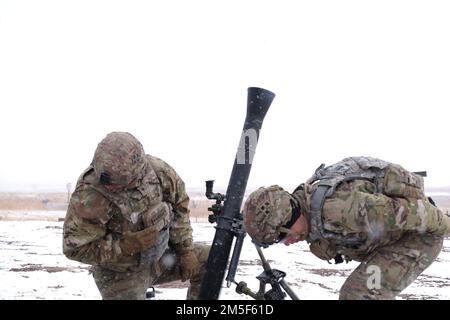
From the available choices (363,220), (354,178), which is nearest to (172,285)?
(354,178)

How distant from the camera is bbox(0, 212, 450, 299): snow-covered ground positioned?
7094 millimetres

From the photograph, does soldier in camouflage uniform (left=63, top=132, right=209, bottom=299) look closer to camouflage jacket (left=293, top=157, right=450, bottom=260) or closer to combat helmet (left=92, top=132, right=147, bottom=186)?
combat helmet (left=92, top=132, right=147, bottom=186)

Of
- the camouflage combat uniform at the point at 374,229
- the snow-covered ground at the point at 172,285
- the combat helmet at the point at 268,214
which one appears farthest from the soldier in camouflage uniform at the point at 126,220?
the snow-covered ground at the point at 172,285

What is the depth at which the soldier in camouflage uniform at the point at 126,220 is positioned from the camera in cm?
393

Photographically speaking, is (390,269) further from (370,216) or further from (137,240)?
(137,240)

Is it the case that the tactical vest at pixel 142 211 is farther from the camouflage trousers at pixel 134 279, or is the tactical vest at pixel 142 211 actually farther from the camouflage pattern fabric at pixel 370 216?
the camouflage pattern fabric at pixel 370 216

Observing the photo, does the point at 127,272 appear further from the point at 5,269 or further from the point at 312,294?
the point at 5,269

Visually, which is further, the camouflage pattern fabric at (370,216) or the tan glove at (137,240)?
the tan glove at (137,240)

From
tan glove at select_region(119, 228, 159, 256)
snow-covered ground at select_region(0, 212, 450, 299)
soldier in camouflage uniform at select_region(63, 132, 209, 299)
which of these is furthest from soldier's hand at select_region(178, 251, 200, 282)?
snow-covered ground at select_region(0, 212, 450, 299)

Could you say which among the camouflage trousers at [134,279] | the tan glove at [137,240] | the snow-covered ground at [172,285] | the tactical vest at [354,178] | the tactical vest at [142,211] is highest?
the tactical vest at [354,178]

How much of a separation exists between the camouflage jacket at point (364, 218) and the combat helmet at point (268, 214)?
0.22 m

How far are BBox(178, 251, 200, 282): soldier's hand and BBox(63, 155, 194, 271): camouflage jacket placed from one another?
292 mm
